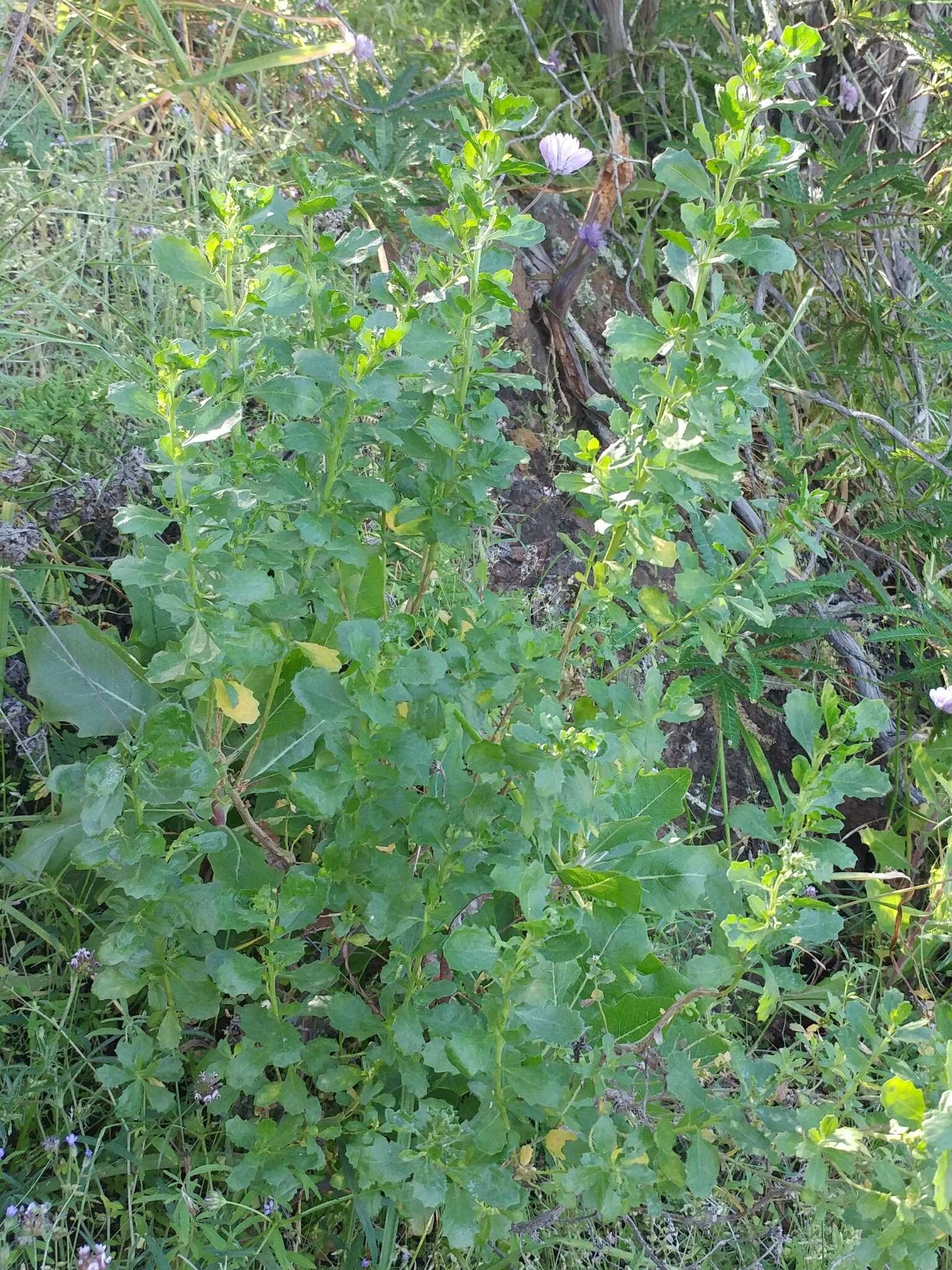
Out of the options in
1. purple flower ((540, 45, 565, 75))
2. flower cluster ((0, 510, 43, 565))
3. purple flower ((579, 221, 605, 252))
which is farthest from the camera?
purple flower ((540, 45, 565, 75))

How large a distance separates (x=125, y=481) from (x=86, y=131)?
54.4 inches

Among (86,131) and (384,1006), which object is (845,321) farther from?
(384,1006)

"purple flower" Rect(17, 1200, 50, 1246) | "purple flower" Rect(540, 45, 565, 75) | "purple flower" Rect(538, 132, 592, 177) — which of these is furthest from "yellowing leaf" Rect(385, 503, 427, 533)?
"purple flower" Rect(540, 45, 565, 75)

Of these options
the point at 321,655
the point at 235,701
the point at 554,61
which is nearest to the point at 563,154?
the point at 554,61

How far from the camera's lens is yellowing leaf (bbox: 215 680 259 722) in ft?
4.57

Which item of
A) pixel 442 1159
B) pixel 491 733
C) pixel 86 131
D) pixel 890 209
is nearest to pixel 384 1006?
pixel 442 1159

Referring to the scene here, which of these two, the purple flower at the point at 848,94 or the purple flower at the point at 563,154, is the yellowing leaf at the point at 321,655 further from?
the purple flower at the point at 848,94

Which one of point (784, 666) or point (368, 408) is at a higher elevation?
point (368, 408)

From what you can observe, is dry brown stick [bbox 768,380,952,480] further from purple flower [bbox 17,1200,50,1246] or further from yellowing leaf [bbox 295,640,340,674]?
purple flower [bbox 17,1200,50,1246]

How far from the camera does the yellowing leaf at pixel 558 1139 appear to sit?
1514mm

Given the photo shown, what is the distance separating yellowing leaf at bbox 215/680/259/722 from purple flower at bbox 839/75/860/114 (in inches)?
127

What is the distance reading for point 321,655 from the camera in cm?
160

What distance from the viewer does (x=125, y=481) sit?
2002mm

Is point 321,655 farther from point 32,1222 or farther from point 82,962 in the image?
point 32,1222
